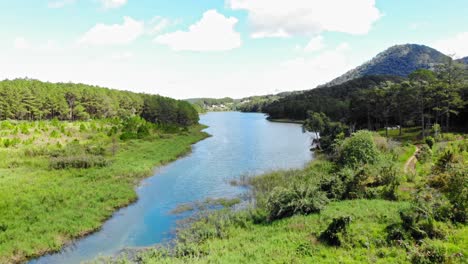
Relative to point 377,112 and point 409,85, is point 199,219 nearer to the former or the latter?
point 409,85

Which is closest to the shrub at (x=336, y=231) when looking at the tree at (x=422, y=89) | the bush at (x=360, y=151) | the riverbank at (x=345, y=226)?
the riverbank at (x=345, y=226)

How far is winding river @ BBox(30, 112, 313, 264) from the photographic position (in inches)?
816

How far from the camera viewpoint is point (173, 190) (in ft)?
111

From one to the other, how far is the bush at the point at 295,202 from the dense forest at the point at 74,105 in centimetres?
9746

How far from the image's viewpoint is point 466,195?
15930 millimetres

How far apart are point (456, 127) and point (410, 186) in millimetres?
44959

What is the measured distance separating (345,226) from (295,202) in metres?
5.41

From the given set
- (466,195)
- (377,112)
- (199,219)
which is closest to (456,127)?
(377,112)

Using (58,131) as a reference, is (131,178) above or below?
below

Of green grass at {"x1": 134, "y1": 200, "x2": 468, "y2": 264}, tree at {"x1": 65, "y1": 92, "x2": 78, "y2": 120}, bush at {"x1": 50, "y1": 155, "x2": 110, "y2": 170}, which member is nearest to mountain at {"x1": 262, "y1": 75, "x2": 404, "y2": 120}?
tree at {"x1": 65, "y1": 92, "x2": 78, "y2": 120}

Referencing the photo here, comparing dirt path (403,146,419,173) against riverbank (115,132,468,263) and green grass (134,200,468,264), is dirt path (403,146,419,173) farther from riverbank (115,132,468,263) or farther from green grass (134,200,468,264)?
green grass (134,200,468,264)

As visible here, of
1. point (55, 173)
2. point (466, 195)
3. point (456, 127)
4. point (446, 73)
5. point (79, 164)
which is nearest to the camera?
point (466, 195)

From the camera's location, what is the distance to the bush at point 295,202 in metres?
20.8

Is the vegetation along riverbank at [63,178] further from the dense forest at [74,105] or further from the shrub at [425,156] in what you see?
the shrub at [425,156]
